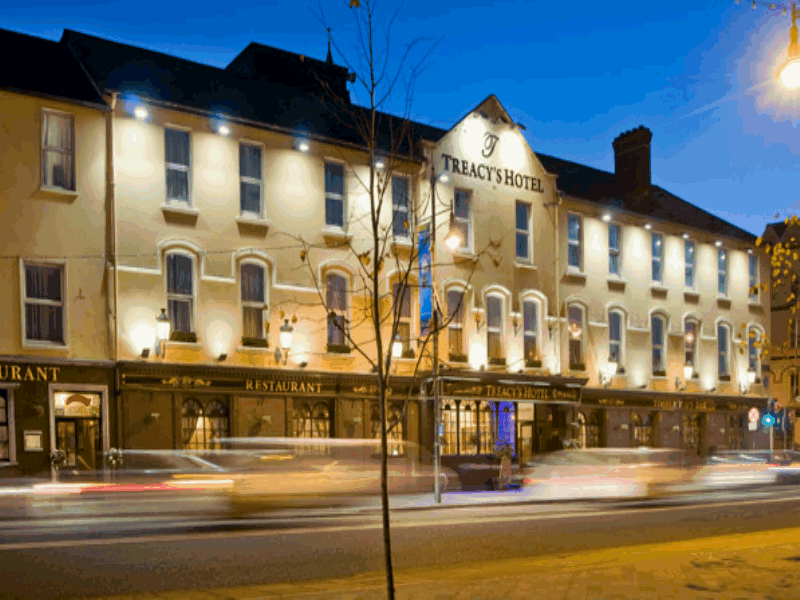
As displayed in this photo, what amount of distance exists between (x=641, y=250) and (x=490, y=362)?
9.70 m

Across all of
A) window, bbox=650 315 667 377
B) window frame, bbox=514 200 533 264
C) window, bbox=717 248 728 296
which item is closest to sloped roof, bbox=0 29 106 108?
window frame, bbox=514 200 533 264

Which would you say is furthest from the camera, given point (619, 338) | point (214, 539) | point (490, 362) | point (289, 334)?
point (619, 338)

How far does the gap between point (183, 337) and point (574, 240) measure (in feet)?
52.0

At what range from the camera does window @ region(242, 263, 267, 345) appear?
24.0 meters

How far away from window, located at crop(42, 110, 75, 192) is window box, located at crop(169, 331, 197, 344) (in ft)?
14.2

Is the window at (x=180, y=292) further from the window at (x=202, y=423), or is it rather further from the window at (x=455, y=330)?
the window at (x=455, y=330)

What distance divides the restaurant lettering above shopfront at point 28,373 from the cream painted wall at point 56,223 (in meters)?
0.37

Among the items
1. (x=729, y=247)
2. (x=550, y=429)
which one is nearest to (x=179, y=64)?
(x=550, y=429)

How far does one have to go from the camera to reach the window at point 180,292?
2266cm

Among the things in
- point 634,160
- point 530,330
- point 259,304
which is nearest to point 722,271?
point 634,160

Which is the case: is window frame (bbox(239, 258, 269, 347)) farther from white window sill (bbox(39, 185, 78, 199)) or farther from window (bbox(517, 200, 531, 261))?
window (bbox(517, 200, 531, 261))

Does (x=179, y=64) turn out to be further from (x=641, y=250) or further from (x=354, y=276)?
(x=641, y=250)

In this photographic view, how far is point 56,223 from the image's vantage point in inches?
827

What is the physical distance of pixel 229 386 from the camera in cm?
2300
